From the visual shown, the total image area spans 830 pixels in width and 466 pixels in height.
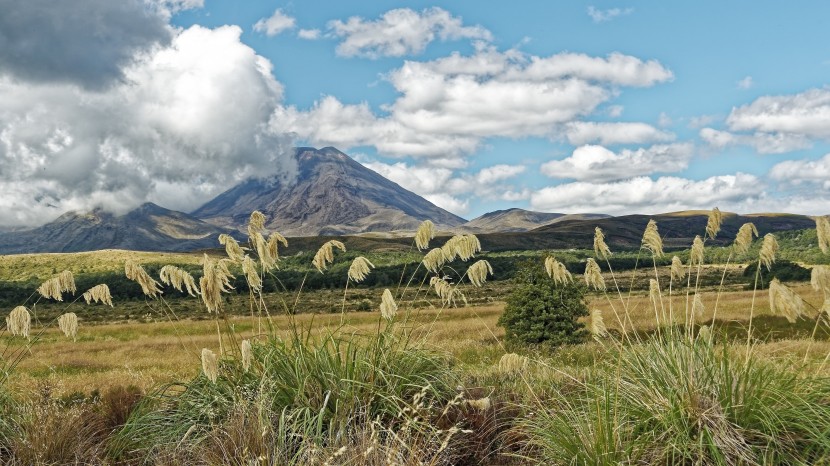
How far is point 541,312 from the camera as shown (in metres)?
26.1

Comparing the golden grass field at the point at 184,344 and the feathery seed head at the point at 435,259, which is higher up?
the feathery seed head at the point at 435,259

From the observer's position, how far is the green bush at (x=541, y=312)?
2561 cm

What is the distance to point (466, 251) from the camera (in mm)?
8148

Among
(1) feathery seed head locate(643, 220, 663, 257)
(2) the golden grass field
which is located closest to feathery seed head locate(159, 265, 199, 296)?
(1) feathery seed head locate(643, 220, 663, 257)

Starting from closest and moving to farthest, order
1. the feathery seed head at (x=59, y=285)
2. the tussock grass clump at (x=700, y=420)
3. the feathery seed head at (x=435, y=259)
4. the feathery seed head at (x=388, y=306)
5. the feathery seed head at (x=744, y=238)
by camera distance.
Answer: the tussock grass clump at (x=700, y=420) → the feathery seed head at (x=744, y=238) → the feathery seed head at (x=388, y=306) → the feathery seed head at (x=435, y=259) → the feathery seed head at (x=59, y=285)

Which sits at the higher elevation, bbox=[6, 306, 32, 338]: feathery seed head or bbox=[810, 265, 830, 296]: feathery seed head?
bbox=[810, 265, 830, 296]: feathery seed head

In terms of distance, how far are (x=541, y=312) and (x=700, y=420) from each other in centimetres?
2019

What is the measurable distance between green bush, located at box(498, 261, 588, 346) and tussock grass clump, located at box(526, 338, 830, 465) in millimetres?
18584

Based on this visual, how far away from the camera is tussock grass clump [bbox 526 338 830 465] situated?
5986mm

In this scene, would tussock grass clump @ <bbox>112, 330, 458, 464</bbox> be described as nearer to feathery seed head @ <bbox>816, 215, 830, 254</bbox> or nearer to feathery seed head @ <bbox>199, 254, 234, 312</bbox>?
feathery seed head @ <bbox>199, 254, 234, 312</bbox>

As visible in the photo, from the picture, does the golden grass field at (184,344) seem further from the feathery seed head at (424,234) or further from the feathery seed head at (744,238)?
the feathery seed head at (744,238)

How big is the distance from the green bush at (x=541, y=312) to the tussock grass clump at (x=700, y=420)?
18584 mm

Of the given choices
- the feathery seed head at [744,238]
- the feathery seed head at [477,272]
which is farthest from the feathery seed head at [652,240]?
the feathery seed head at [477,272]

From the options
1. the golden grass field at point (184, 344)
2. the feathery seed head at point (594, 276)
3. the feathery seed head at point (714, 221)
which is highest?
the feathery seed head at point (714, 221)
